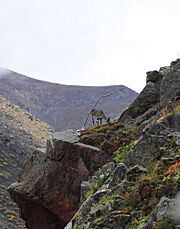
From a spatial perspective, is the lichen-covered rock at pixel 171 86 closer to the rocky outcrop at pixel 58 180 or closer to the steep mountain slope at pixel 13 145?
the rocky outcrop at pixel 58 180

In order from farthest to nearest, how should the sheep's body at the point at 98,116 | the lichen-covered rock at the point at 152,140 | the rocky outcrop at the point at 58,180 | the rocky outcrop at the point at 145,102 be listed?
the sheep's body at the point at 98,116
the rocky outcrop at the point at 145,102
the rocky outcrop at the point at 58,180
the lichen-covered rock at the point at 152,140

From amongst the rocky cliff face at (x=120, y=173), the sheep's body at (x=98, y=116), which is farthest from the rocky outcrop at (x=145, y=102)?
the sheep's body at (x=98, y=116)

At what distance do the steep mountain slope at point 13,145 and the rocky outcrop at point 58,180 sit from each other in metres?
11.4

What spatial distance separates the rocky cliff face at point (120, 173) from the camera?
14.7 metres

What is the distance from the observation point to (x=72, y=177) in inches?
1053

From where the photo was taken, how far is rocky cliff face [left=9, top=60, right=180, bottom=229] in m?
14.7

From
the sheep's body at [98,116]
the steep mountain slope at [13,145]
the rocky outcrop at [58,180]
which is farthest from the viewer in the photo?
the steep mountain slope at [13,145]

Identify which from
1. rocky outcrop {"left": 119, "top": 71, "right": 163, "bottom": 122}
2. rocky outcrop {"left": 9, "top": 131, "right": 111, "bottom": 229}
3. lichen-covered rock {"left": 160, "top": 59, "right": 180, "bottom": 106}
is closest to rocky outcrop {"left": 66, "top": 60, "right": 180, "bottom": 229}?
lichen-covered rock {"left": 160, "top": 59, "right": 180, "bottom": 106}

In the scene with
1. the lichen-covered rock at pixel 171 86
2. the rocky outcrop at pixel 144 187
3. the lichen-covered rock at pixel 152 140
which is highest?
the lichen-covered rock at pixel 171 86

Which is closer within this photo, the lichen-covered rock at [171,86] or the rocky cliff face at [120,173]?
the rocky cliff face at [120,173]

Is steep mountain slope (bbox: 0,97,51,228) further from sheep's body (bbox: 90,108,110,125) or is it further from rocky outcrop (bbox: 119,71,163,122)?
→ rocky outcrop (bbox: 119,71,163,122)

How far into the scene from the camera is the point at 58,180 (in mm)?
27016

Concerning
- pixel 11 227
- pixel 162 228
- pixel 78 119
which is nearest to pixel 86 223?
pixel 162 228

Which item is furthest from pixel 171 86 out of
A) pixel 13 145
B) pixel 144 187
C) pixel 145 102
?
pixel 13 145
